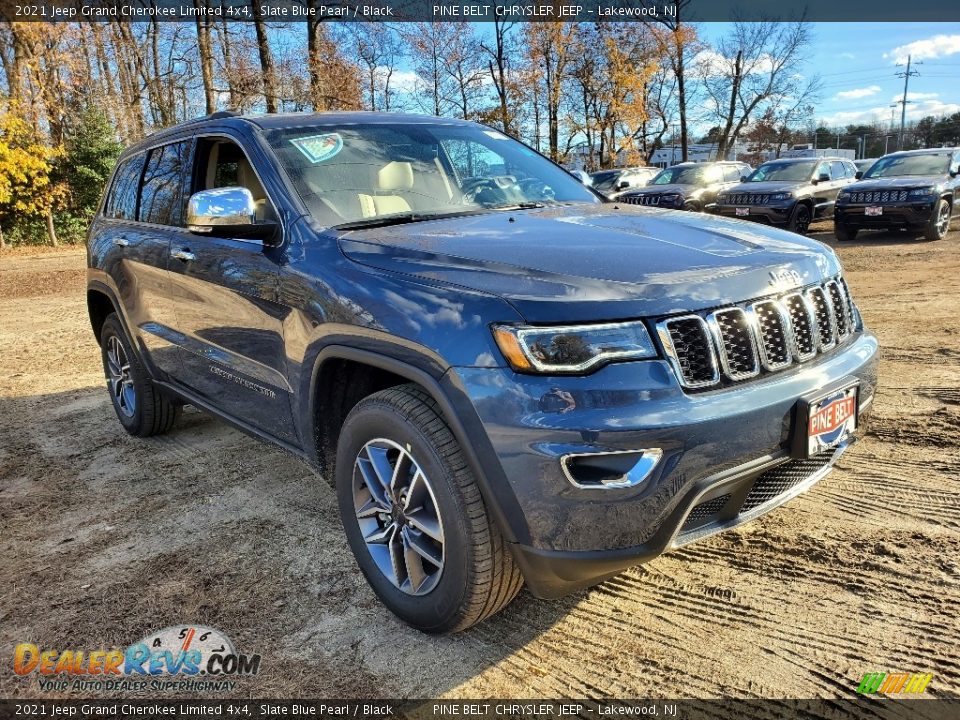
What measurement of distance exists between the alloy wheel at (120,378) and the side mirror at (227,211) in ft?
7.74

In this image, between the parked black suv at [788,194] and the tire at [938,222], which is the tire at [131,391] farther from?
the tire at [938,222]

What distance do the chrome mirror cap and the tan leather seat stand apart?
466 millimetres

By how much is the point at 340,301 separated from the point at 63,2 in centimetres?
2472

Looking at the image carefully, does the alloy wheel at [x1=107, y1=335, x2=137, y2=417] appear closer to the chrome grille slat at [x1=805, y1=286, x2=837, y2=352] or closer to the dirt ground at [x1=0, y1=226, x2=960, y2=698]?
the dirt ground at [x1=0, y1=226, x2=960, y2=698]

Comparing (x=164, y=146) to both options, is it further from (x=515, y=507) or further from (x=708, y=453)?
(x=708, y=453)

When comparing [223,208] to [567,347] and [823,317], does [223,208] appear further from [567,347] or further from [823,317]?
[823,317]

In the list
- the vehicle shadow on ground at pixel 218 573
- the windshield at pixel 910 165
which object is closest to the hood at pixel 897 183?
the windshield at pixel 910 165

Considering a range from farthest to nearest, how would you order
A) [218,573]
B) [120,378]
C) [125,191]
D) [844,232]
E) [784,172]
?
[784,172], [844,232], [120,378], [125,191], [218,573]

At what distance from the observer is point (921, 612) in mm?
2570

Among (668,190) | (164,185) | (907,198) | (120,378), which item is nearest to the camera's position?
(164,185)

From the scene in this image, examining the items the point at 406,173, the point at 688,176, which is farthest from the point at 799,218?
the point at 406,173

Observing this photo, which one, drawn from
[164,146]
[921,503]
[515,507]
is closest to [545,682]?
[515,507]

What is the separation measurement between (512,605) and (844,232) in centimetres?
1345

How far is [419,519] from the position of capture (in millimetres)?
2480
